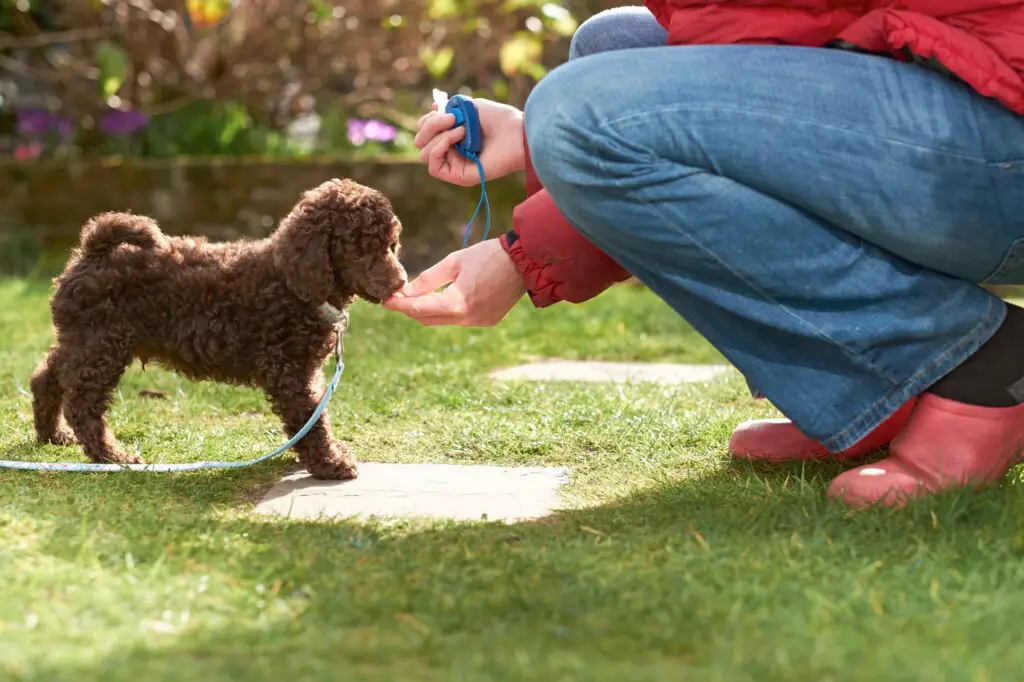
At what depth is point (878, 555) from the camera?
7.05 feet

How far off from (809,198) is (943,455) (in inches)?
24.7

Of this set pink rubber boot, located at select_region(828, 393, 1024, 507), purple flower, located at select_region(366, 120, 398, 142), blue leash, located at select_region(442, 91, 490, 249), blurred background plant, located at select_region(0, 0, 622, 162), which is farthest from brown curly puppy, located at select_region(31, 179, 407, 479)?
purple flower, located at select_region(366, 120, 398, 142)

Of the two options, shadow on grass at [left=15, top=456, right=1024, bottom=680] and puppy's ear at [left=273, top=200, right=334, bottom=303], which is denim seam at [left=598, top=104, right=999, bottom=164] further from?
puppy's ear at [left=273, top=200, right=334, bottom=303]

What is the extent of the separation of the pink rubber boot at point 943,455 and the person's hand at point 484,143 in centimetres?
116

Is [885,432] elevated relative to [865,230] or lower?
lower

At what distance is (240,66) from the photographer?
741cm

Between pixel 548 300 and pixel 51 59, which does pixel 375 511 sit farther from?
pixel 51 59

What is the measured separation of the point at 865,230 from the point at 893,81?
309mm

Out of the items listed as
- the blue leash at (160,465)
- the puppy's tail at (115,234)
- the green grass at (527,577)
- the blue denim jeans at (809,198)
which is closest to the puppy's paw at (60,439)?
the green grass at (527,577)

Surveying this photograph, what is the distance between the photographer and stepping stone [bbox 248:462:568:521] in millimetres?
2617

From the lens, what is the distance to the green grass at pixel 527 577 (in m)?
1.68

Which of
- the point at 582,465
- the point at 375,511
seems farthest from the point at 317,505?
the point at 582,465

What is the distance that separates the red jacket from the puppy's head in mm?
392

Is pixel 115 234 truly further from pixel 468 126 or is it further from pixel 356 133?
pixel 356 133
